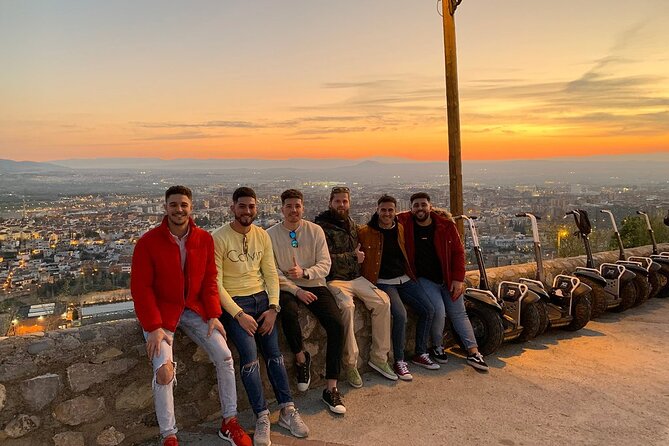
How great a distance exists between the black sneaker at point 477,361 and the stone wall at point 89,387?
2084 millimetres

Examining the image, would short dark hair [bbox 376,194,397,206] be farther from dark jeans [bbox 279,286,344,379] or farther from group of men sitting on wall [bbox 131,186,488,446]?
dark jeans [bbox 279,286,344,379]

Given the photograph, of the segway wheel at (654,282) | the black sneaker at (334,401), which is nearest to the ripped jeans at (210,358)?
the black sneaker at (334,401)

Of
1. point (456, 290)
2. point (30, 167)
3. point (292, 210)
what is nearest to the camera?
point (292, 210)

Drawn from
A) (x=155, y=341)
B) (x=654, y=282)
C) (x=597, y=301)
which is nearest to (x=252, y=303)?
(x=155, y=341)

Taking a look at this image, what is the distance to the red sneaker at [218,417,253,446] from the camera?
8.57ft

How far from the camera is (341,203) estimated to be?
3.85 metres

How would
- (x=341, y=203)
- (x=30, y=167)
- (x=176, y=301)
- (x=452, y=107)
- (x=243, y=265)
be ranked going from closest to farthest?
(x=176, y=301) → (x=243, y=265) → (x=341, y=203) → (x=452, y=107) → (x=30, y=167)

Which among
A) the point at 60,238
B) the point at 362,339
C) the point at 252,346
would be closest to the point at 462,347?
the point at 362,339

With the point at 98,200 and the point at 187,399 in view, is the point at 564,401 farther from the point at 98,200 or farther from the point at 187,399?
the point at 98,200

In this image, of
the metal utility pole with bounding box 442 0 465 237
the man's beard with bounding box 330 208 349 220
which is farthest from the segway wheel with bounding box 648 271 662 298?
the man's beard with bounding box 330 208 349 220

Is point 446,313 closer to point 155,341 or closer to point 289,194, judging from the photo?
point 289,194

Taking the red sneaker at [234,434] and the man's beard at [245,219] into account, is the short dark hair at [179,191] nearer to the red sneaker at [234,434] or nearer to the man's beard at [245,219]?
the man's beard at [245,219]

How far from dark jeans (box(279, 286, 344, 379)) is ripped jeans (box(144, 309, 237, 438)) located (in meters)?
0.56

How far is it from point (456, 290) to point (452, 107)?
2.36 meters
